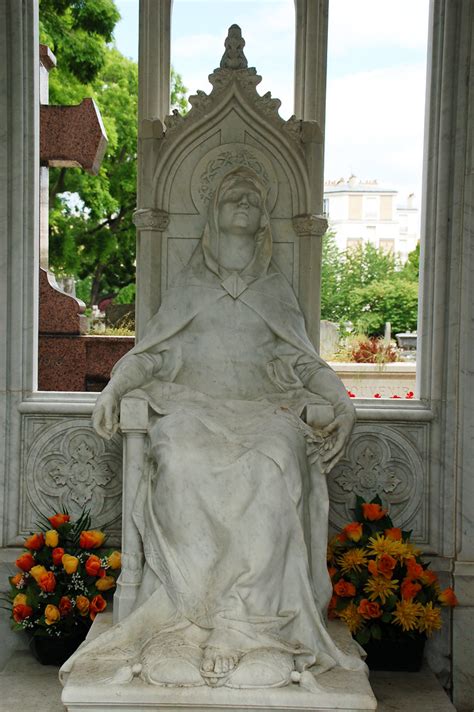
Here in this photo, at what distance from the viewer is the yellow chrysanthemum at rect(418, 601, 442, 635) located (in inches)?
168

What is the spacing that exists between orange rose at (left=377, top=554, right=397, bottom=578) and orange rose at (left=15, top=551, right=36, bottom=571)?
1467mm

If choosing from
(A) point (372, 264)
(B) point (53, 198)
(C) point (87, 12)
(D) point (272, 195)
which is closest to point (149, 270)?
(D) point (272, 195)

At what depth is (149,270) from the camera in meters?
4.63

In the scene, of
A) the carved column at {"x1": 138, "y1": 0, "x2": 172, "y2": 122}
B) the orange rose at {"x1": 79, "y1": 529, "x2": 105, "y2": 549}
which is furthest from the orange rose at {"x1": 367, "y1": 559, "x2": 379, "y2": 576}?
the carved column at {"x1": 138, "y1": 0, "x2": 172, "y2": 122}

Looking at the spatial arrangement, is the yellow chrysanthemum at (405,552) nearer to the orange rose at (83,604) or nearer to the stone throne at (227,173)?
the stone throne at (227,173)

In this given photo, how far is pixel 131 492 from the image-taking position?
396 cm

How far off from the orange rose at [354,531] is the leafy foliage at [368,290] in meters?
8.41

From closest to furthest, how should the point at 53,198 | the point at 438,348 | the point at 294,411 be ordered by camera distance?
the point at 294,411
the point at 438,348
the point at 53,198

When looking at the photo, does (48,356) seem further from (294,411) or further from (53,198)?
(53,198)

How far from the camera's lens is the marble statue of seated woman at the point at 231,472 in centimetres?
353

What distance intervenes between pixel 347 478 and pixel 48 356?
7.89 feet

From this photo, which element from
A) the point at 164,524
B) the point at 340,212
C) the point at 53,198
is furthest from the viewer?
the point at 340,212

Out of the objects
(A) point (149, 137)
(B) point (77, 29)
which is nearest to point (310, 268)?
(A) point (149, 137)

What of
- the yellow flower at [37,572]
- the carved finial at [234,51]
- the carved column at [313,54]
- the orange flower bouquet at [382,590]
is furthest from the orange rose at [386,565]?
the carved finial at [234,51]
